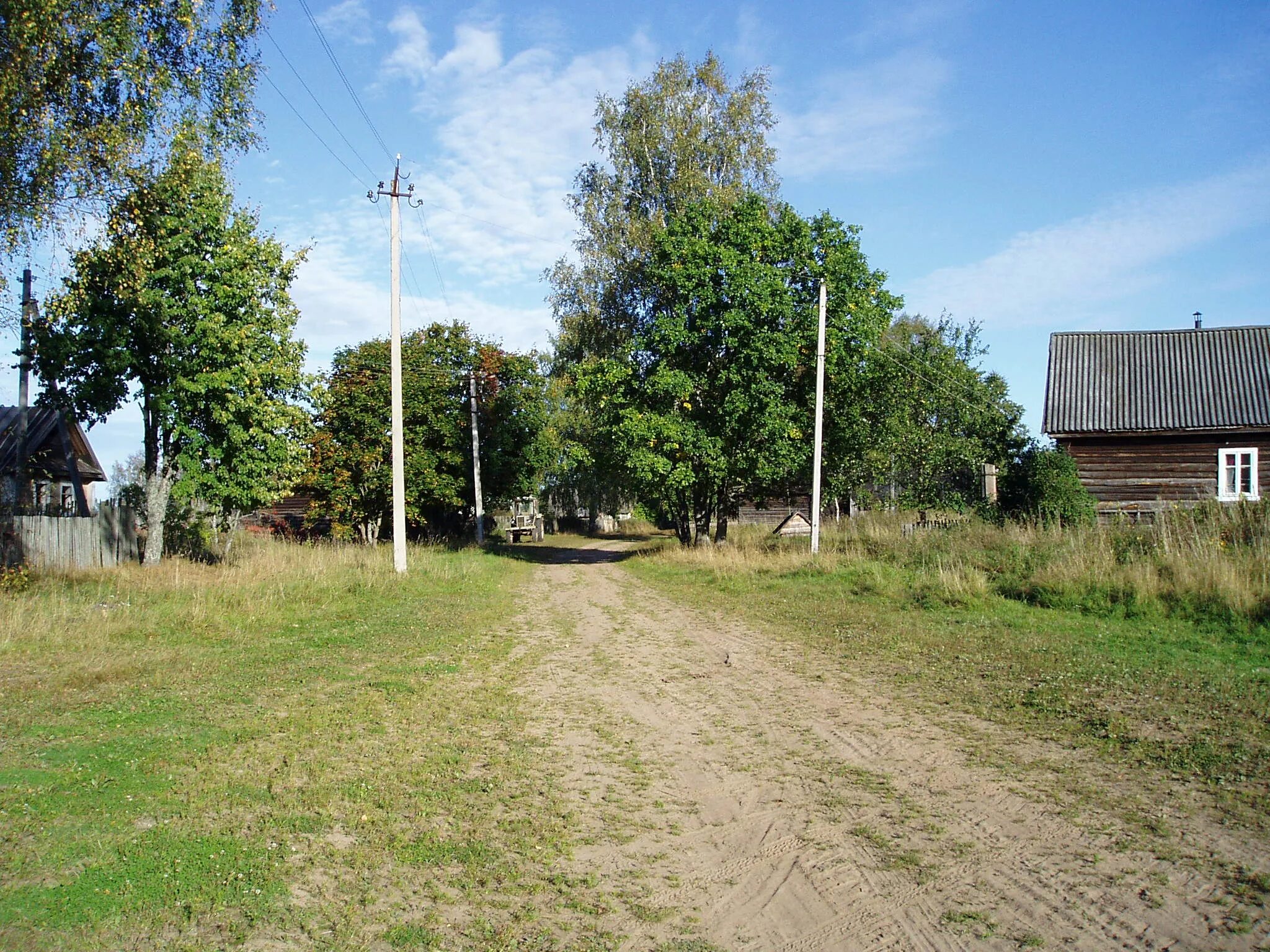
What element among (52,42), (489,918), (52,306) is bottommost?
(489,918)

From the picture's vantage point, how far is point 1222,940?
13.0ft

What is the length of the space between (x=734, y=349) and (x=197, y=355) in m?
13.7

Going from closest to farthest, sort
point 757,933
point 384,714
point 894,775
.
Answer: point 757,933 → point 894,775 → point 384,714

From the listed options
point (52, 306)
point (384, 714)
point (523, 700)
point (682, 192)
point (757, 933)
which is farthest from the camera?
point (682, 192)

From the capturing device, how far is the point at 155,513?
21688mm

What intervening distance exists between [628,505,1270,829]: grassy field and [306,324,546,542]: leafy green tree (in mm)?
15603

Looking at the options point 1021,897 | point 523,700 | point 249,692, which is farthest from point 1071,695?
point 249,692

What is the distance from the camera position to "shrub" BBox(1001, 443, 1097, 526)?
23688 millimetres

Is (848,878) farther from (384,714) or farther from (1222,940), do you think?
(384,714)

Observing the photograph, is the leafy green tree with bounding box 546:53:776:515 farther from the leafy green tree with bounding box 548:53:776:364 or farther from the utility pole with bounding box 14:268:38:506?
the utility pole with bounding box 14:268:38:506

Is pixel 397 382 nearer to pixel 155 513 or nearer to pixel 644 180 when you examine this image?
pixel 155 513

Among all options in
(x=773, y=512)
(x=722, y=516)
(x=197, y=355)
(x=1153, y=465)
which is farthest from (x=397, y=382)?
(x=773, y=512)

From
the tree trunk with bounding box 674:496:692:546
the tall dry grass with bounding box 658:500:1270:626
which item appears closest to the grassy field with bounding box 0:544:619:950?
the tall dry grass with bounding box 658:500:1270:626

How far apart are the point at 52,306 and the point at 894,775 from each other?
14.8 m
